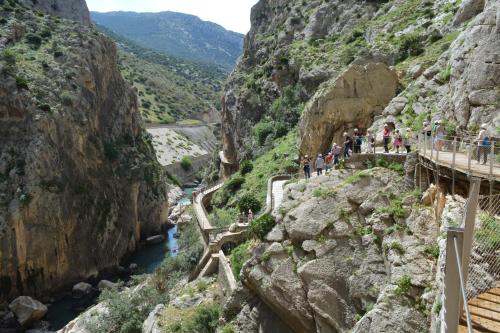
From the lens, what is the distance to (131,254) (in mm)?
54062

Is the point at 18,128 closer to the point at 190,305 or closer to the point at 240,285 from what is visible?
the point at 190,305

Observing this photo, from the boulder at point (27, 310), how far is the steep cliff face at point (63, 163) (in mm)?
2988

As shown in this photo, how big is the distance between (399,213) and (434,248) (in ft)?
6.19

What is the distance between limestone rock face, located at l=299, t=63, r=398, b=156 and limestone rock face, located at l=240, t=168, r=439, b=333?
981 centimetres

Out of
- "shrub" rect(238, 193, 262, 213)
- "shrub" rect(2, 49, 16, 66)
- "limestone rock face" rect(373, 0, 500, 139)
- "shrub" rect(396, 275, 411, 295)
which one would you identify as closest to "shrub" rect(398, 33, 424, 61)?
"limestone rock face" rect(373, 0, 500, 139)

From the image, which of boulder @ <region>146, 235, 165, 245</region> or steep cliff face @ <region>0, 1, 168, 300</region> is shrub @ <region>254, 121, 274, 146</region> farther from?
boulder @ <region>146, 235, 165, 245</region>

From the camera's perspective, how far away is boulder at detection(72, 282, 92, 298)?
41438 millimetres

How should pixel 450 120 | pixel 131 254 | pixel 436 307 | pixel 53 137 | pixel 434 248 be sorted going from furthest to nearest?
pixel 131 254, pixel 53 137, pixel 450 120, pixel 434 248, pixel 436 307

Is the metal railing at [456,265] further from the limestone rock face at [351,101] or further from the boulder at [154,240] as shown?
the boulder at [154,240]

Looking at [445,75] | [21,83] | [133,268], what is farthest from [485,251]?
[21,83]

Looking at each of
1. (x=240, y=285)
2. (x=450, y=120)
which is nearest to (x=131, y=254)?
(x=240, y=285)

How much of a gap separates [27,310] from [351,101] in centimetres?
2995

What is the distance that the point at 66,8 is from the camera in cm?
8606

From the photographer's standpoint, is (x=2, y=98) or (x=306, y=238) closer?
(x=306, y=238)
